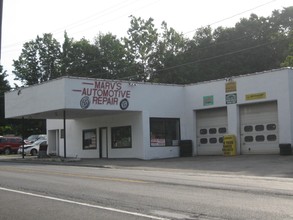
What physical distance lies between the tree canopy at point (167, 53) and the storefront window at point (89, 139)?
2203 cm

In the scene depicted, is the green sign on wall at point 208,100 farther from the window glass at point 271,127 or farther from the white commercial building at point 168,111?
the window glass at point 271,127

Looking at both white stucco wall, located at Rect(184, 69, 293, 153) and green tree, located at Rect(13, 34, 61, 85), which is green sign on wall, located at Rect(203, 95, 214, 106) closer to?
white stucco wall, located at Rect(184, 69, 293, 153)

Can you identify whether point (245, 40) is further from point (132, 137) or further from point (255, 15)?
point (132, 137)

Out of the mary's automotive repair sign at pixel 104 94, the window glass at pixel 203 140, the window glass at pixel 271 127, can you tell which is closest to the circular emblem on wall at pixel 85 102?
the mary's automotive repair sign at pixel 104 94

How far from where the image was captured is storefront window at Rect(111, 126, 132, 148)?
34094 mm

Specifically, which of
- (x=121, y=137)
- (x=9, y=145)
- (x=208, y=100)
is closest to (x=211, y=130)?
(x=208, y=100)

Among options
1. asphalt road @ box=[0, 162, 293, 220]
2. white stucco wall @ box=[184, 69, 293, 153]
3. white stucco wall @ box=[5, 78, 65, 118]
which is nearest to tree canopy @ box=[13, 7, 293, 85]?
white stucco wall @ box=[184, 69, 293, 153]

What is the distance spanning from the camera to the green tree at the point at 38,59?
75250 mm

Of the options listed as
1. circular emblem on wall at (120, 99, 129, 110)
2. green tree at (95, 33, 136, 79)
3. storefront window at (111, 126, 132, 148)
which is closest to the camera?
circular emblem on wall at (120, 99, 129, 110)

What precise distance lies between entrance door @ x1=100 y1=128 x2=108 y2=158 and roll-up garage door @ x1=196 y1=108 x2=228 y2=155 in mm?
6900

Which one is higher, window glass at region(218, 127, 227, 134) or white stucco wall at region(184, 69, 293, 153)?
white stucco wall at region(184, 69, 293, 153)

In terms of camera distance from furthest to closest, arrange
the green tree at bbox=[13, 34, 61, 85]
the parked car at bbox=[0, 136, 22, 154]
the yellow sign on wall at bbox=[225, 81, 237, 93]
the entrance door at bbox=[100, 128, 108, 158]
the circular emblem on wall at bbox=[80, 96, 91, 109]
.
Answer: the green tree at bbox=[13, 34, 61, 85]
the parked car at bbox=[0, 136, 22, 154]
the entrance door at bbox=[100, 128, 108, 158]
the yellow sign on wall at bbox=[225, 81, 237, 93]
the circular emblem on wall at bbox=[80, 96, 91, 109]

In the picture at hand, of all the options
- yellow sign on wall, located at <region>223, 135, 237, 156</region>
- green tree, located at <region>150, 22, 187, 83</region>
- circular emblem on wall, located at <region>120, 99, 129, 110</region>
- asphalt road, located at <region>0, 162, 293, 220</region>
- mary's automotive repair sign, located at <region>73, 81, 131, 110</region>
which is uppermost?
green tree, located at <region>150, 22, 187, 83</region>

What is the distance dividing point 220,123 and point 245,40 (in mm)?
27114
